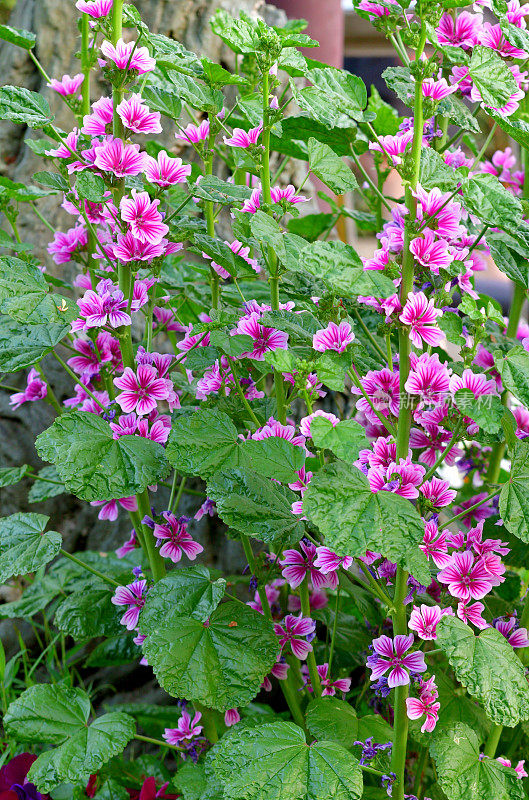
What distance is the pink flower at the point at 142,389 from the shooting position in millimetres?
1039

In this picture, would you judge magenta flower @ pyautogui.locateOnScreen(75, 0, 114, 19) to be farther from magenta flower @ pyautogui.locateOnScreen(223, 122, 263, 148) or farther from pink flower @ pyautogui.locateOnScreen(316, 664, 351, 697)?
pink flower @ pyautogui.locateOnScreen(316, 664, 351, 697)

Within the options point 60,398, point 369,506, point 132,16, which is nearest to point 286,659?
point 369,506

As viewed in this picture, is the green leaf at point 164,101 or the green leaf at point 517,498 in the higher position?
the green leaf at point 164,101

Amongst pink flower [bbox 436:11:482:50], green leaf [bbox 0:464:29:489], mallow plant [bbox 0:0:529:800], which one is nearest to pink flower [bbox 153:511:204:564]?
mallow plant [bbox 0:0:529:800]

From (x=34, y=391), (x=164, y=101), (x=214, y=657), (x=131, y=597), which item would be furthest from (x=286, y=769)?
(x=164, y=101)

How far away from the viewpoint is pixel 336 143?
108cm

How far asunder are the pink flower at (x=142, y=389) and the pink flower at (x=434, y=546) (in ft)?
1.29

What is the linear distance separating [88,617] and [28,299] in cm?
53

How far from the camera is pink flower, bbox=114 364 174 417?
104 cm

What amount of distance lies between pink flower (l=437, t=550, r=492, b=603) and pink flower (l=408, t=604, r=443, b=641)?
0.13ft

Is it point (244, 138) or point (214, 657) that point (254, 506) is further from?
point (244, 138)

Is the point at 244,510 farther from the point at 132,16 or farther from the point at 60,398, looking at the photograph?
the point at 60,398

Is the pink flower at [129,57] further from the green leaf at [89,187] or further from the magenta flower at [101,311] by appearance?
the magenta flower at [101,311]

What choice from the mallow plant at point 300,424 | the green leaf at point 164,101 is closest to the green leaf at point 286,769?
the mallow plant at point 300,424
